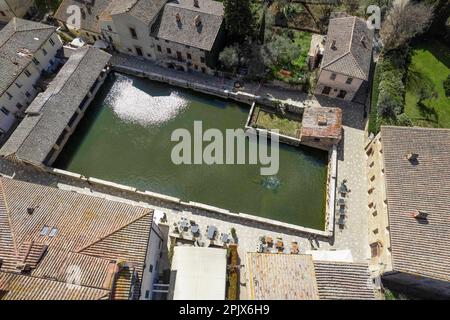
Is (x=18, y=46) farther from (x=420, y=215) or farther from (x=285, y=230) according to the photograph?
(x=420, y=215)

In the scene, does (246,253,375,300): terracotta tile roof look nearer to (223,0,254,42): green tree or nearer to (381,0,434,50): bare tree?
(223,0,254,42): green tree

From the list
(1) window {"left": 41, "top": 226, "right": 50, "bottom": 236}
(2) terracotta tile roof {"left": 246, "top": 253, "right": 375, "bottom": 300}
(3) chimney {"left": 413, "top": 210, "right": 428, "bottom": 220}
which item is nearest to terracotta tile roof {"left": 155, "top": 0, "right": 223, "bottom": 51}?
(1) window {"left": 41, "top": 226, "right": 50, "bottom": 236}

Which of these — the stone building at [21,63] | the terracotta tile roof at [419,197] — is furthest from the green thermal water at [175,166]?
the stone building at [21,63]

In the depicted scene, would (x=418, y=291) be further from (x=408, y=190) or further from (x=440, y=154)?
(x=440, y=154)

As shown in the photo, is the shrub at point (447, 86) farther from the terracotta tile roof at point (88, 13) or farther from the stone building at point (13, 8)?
the stone building at point (13, 8)

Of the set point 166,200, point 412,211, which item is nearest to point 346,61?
point 412,211
